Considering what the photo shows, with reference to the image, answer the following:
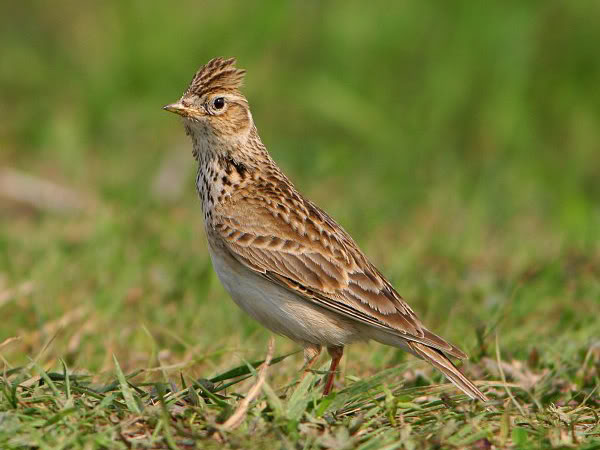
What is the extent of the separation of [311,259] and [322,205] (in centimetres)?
428

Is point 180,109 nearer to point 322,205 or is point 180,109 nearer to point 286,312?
point 286,312

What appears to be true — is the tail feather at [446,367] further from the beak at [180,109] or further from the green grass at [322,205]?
the beak at [180,109]

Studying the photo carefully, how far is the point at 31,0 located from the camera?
16.5 m

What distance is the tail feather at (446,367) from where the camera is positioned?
211 inches

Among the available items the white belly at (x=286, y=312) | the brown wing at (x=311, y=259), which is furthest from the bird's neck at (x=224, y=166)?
the white belly at (x=286, y=312)

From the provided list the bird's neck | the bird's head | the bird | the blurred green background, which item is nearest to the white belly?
the bird

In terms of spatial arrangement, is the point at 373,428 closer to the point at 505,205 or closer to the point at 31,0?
the point at 505,205

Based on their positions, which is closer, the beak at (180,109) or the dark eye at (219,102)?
the beak at (180,109)

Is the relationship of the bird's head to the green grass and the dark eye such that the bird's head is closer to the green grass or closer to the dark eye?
the dark eye

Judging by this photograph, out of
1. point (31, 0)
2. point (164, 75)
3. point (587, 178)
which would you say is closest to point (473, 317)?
point (587, 178)

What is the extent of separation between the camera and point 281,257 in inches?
235

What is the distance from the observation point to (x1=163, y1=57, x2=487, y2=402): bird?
573 centimetres

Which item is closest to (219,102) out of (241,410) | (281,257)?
(281,257)

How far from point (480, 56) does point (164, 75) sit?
378 centimetres
